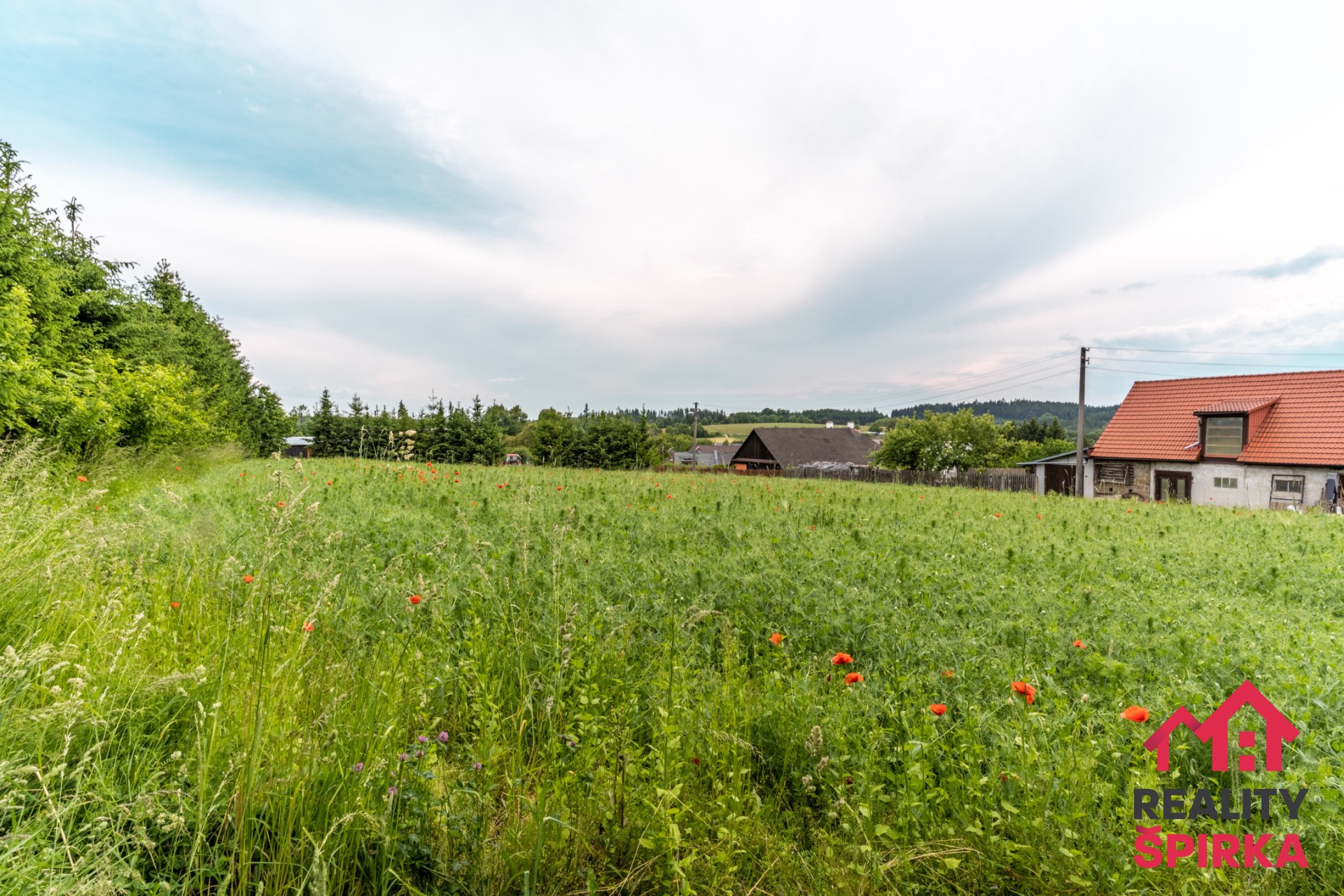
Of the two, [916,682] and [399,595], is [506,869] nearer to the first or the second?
[916,682]

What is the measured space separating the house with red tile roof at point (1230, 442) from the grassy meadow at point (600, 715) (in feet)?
71.2

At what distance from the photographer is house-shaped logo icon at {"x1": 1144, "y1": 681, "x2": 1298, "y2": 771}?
2.44 m

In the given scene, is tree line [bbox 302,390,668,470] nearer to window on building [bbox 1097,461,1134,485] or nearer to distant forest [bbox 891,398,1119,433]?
window on building [bbox 1097,461,1134,485]

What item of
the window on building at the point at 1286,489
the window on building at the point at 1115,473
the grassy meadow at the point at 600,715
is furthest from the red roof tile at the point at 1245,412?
the grassy meadow at the point at 600,715

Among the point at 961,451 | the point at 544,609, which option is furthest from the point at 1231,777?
the point at 961,451

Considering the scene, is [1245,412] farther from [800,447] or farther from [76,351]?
[76,351]

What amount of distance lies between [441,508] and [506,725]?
17.6ft

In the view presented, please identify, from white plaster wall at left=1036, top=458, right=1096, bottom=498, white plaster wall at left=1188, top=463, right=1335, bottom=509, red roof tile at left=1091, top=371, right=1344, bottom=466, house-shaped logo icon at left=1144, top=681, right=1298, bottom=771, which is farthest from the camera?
white plaster wall at left=1036, top=458, right=1096, bottom=498

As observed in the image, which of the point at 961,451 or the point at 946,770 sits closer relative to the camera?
the point at 946,770

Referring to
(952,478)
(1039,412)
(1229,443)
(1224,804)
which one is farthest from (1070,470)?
(1039,412)

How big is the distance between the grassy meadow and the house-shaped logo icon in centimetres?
7

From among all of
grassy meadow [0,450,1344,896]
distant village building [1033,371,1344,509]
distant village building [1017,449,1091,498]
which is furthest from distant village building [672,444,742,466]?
grassy meadow [0,450,1344,896]

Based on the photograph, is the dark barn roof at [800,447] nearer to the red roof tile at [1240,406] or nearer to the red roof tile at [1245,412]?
the red roof tile at [1245,412]

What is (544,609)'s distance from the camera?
382cm
